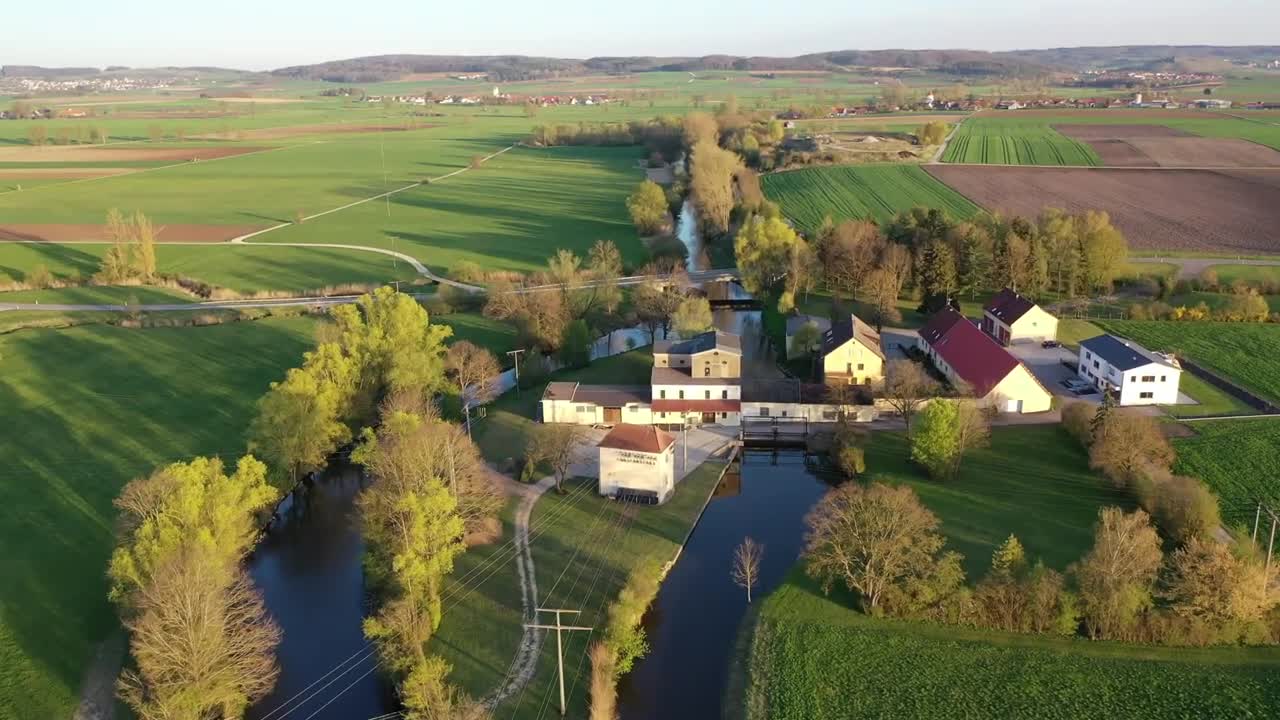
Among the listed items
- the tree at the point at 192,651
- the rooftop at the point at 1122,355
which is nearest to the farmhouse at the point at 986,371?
the rooftop at the point at 1122,355

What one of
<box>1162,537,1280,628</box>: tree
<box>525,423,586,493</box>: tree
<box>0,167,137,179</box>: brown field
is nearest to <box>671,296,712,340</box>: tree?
<box>525,423,586,493</box>: tree

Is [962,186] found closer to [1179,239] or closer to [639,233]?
[1179,239]

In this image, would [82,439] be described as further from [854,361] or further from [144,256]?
[854,361]

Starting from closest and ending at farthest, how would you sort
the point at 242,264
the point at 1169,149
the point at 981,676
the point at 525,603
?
the point at 981,676, the point at 525,603, the point at 242,264, the point at 1169,149

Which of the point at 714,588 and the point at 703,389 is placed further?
the point at 703,389

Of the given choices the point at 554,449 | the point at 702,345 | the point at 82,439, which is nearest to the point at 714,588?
the point at 554,449

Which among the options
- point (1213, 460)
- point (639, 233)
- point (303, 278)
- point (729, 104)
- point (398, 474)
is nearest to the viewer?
point (398, 474)

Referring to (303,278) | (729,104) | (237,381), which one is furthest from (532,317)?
(729,104)
